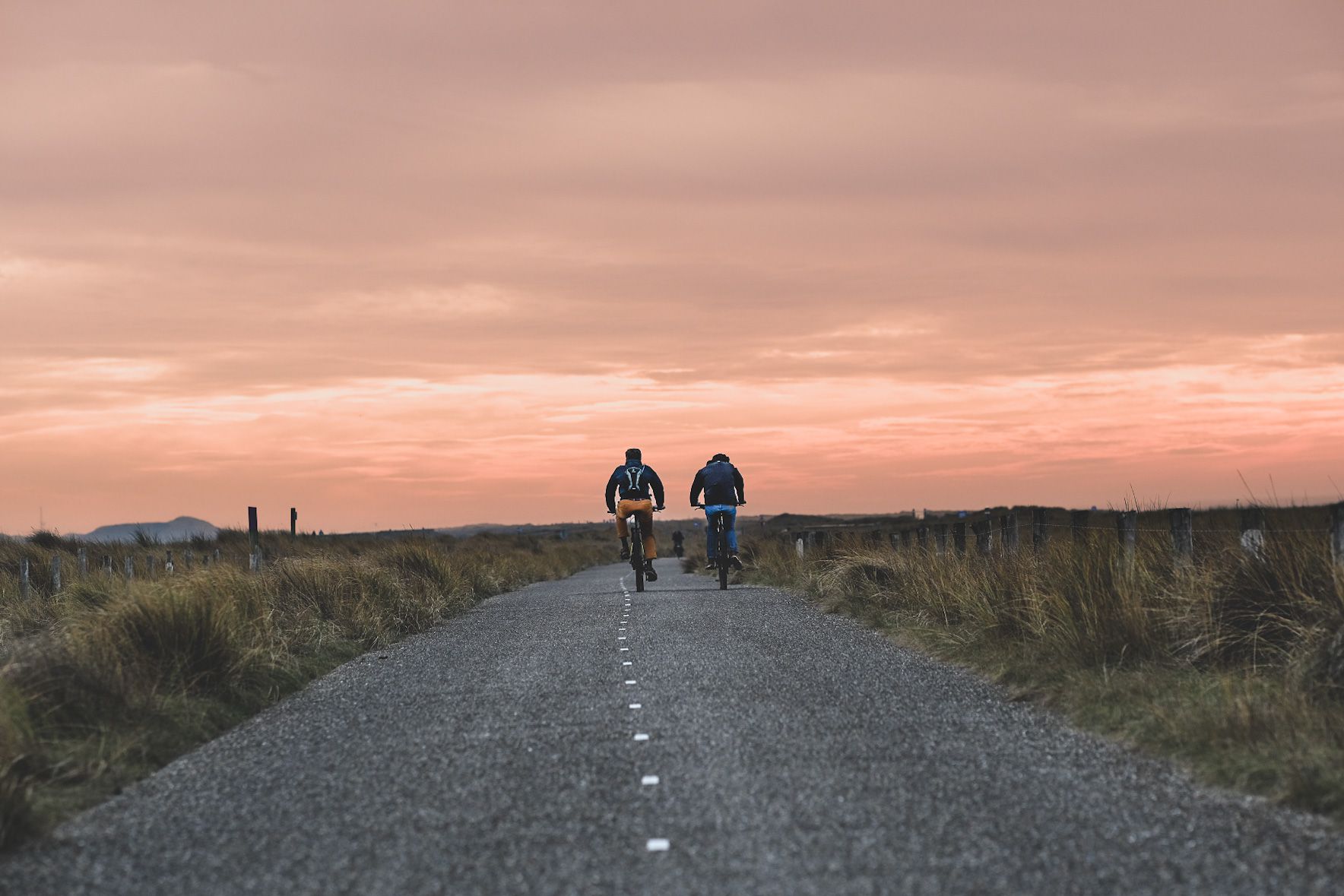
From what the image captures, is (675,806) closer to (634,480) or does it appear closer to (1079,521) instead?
(1079,521)

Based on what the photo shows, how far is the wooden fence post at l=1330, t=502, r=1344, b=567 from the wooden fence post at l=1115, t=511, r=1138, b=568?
2.93 meters

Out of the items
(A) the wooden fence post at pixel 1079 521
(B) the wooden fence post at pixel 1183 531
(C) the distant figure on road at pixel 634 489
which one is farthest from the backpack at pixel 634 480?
(B) the wooden fence post at pixel 1183 531

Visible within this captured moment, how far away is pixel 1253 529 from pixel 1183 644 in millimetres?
1478

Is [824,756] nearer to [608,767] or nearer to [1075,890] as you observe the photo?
[608,767]

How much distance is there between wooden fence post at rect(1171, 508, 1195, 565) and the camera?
11.7 metres

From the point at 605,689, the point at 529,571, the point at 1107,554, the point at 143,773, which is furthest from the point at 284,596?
the point at 529,571

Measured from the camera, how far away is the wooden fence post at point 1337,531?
361 inches

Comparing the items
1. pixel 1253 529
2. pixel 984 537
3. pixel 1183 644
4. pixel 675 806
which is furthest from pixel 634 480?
pixel 675 806

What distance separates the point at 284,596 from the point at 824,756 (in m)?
10.2

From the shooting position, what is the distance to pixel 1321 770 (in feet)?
20.6

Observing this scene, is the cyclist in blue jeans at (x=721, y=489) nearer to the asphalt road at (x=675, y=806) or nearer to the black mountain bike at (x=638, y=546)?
the black mountain bike at (x=638, y=546)

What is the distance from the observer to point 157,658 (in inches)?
400

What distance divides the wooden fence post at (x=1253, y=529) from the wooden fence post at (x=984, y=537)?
21.0 feet

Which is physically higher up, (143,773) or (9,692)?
(9,692)
